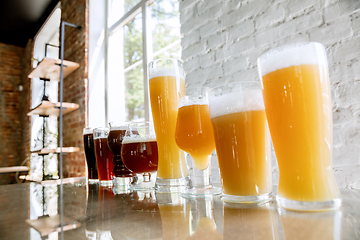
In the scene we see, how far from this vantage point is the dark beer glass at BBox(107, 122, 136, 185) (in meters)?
0.76

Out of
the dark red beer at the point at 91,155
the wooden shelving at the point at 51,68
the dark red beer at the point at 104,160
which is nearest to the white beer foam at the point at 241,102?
the dark red beer at the point at 104,160

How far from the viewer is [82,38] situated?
10.8 feet

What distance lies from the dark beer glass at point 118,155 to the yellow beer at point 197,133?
28 centimetres

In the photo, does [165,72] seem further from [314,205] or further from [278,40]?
[278,40]

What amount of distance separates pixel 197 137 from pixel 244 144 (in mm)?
113

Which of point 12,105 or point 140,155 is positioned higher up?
point 12,105

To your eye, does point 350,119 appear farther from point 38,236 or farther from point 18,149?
point 18,149

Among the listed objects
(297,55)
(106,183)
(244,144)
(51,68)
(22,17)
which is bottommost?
(106,183)

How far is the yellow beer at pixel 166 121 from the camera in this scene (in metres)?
0.65

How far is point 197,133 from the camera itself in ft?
1.75

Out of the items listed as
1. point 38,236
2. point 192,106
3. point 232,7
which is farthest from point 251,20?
point 38,236

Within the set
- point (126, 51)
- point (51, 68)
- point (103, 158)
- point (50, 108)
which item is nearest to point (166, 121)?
point (103, 158)

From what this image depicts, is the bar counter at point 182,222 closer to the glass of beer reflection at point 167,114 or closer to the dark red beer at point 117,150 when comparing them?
the glass of beer reflection at point 167,114

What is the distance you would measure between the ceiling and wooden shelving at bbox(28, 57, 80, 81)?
1405 millimetres
